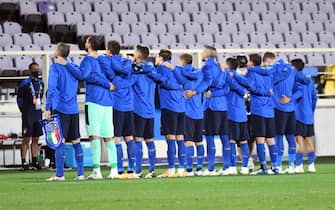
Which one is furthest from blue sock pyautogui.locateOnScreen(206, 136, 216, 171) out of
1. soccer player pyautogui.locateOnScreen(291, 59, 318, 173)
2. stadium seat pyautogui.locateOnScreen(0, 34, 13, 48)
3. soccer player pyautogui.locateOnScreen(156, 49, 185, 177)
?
stadium seat pyautogui.locateOnScreen(0, 34, 13, 48)

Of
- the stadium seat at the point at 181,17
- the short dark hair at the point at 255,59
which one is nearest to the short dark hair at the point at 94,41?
the short dark hair at the point at 255,59

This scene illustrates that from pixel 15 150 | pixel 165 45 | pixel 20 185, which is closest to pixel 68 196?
pixel 20 185

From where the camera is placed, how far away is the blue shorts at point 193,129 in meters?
18.4

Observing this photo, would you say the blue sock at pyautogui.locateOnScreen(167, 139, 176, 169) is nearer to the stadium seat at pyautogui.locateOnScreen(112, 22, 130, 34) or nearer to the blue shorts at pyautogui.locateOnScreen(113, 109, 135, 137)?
the blue shorts at pyautogui.locateOnScreen(113, 109, 135, 137)

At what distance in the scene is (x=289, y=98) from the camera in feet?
62.1

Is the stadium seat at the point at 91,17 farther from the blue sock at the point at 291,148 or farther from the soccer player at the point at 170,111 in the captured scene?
the soccer player at the point at 170,111

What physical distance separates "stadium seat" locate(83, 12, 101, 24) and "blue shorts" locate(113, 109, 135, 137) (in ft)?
39.9

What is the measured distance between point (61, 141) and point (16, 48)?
11.1 m

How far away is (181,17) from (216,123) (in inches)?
494

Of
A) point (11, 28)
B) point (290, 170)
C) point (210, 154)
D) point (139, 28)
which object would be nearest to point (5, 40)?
point (11, 28)

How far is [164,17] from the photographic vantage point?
1201 inches

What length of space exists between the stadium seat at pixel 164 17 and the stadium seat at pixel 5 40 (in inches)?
191

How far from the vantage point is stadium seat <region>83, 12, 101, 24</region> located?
29281 mm

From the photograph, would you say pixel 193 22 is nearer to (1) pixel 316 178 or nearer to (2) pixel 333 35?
(2) pixel 333 35
